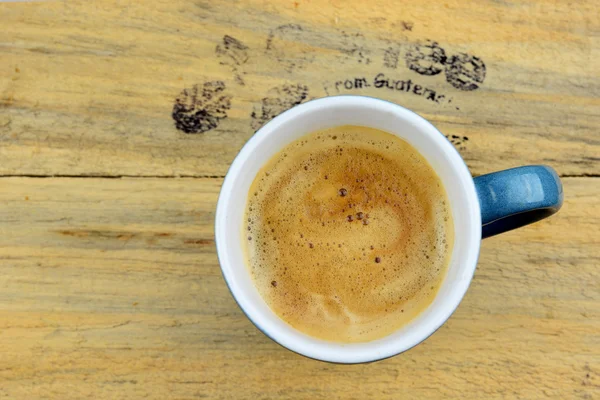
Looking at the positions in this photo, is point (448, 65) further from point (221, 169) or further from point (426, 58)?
point (221, 169)

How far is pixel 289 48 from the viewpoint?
700 mm

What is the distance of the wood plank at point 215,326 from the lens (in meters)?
0.69

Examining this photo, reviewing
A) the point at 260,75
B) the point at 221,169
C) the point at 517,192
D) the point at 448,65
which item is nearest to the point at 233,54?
the point at 260,75

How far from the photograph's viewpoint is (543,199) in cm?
53

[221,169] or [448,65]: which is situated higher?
[448,65]

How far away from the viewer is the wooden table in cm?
69

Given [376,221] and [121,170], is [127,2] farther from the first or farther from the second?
[376,221]

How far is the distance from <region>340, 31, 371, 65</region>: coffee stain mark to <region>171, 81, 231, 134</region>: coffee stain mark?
16 centimetres

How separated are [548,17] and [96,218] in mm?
634

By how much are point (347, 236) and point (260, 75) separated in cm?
24

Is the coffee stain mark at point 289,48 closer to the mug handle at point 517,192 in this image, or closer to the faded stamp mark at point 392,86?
the faded stamp mark at point 392,86

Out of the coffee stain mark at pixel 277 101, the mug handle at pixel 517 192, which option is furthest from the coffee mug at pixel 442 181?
the coffee stain mark at pixel 277 101


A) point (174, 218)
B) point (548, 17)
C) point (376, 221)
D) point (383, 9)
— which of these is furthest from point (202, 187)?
point (548, 17)

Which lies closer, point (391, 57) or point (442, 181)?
point (442, 181)
